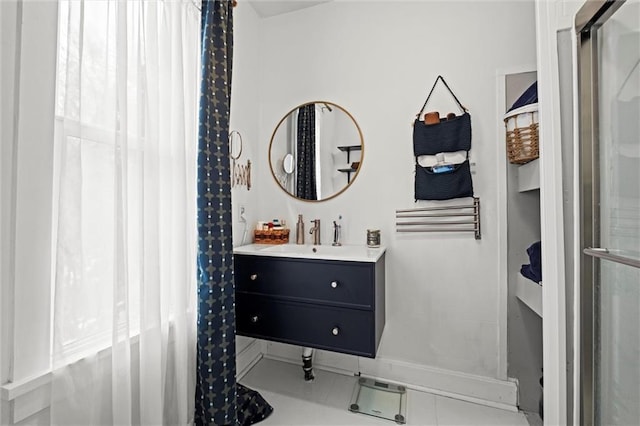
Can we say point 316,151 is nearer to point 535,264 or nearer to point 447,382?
point 535,264

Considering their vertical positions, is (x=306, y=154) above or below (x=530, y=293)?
above

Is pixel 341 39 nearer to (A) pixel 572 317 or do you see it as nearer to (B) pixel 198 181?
(B) pixel 198 181

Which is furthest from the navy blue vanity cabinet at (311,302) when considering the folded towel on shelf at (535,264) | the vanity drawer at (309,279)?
the folded towel on shelf at (535,264)

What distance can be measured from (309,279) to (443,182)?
39.4 inches

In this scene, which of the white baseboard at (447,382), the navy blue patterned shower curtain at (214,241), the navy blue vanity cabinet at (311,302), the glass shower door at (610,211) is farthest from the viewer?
the white baseboard at (447,382)

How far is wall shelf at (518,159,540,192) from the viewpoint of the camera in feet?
4.55

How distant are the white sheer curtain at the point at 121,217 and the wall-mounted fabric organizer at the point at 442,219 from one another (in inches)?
51.2

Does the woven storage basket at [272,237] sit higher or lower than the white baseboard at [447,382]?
higher

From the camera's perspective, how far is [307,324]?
1.60 meters

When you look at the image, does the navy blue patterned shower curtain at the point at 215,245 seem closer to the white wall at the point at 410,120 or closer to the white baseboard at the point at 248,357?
the white baseboard at the point at 248,357

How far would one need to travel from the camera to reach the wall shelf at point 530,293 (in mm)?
1366

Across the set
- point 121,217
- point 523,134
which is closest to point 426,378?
point 523,134

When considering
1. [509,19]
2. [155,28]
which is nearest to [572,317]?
[509,19]

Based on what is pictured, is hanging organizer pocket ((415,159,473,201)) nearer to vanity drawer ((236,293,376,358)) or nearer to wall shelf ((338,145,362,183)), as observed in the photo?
wall shelf ((338,145,362,183))
